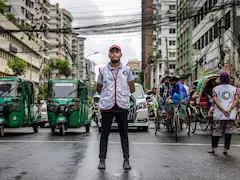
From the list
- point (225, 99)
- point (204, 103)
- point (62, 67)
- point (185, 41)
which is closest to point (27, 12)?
point (62, 67)

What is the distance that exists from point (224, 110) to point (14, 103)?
27.8 ft

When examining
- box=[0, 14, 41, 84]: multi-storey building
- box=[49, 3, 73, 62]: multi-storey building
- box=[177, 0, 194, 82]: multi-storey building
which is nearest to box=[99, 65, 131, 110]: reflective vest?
box=[0, 14, 41, 84]: multi-storey building

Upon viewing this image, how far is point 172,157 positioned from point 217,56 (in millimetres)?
34602

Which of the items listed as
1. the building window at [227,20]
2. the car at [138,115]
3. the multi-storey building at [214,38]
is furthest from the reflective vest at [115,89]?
the building window at [227,20]

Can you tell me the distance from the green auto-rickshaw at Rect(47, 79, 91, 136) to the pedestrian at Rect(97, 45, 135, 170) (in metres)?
8.62

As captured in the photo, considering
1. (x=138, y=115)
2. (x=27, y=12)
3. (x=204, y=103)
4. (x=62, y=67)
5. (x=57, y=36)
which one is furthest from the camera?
(x=57, y=36)

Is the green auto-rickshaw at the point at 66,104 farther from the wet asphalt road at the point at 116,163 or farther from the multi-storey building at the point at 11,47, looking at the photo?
the multi-storey building at the point at 11,47

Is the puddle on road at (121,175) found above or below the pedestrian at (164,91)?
below

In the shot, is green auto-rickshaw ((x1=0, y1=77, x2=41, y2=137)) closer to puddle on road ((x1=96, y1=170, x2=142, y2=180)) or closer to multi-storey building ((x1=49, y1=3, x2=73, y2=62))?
puddle on road ((x1=96, y1=170, x2=142, y2=180))

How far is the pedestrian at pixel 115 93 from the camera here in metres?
7.66

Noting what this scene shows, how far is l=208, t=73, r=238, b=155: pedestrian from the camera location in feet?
33.2

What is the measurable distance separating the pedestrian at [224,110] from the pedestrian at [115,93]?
3018 mm

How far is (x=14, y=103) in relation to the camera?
16609 millimetres

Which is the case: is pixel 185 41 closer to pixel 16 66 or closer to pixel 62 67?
pixel 16 66
